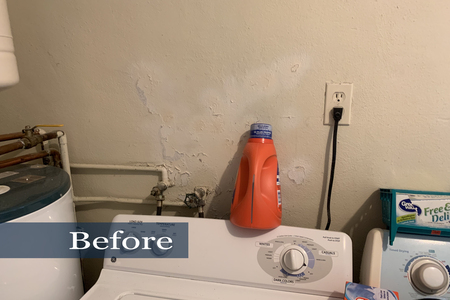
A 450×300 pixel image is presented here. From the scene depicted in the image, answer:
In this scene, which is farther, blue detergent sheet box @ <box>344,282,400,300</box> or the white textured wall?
the white textured wall

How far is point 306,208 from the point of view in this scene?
82cm

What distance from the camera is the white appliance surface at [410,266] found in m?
0.60

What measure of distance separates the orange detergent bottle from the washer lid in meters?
0.42

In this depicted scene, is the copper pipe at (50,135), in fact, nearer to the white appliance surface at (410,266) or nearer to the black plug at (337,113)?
the black plug at (337,113)

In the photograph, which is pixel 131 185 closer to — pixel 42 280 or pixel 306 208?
pixel 42 280

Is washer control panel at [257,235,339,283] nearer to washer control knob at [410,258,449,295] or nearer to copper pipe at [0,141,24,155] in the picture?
washer control knob at [410,258,449,295]

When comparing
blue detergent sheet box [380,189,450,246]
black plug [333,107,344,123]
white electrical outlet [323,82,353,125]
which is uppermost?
white electrical outlet [323,82,353,125]

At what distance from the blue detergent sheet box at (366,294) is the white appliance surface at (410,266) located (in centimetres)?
9

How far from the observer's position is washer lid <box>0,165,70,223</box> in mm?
568

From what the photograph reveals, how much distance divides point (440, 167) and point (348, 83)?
32 cm

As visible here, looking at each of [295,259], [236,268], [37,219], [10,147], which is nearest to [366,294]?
[295,259]

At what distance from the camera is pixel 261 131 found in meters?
0.72

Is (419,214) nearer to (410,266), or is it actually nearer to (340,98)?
(410,266)
